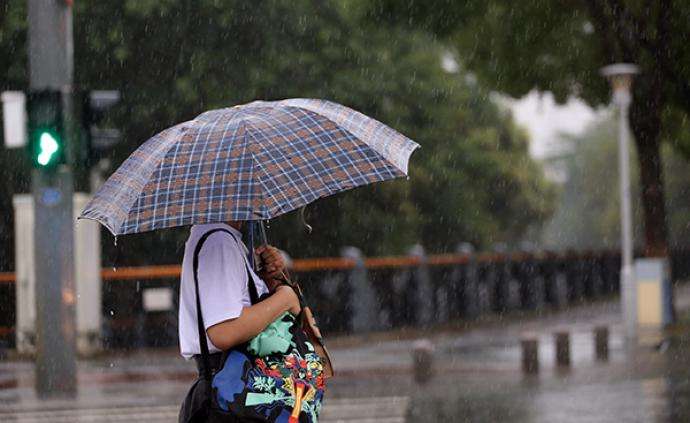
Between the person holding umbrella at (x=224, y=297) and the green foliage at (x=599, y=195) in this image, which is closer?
the person holding umbrella at (x=224, y=297)

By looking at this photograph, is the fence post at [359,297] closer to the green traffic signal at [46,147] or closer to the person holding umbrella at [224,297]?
the green traffic signal at [46,147]

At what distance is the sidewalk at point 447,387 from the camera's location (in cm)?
1158

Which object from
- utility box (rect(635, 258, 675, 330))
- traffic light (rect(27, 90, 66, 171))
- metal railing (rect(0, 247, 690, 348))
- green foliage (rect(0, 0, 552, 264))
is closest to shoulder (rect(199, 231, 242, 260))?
traffic light (rect(27, 90, 66, 171))

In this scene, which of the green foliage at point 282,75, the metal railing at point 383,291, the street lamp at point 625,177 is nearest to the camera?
the street lamp at point 625,177

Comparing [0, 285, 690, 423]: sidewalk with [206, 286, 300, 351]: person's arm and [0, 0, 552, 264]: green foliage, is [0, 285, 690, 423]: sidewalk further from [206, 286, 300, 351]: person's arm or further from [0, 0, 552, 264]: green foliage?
[0, 0, 552, 264]: green foliage

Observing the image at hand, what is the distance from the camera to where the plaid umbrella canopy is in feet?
15.1

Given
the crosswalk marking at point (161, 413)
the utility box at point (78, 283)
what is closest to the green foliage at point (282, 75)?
the utility box at point (78, 283)

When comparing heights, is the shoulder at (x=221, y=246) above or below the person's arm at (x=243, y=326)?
above

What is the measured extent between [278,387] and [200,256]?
19.2 inches

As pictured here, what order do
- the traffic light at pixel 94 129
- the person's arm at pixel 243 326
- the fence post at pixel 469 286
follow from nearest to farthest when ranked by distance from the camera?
the person's arm at pixel 243 326
the traffic light at pixel 94 129
the fence post at pixel 469 286

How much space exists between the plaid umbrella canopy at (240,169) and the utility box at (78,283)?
1372cm

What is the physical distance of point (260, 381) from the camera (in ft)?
14.6

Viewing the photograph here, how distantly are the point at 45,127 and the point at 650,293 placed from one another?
1057cm

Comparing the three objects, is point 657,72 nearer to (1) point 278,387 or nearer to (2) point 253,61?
(2) point 253,61
